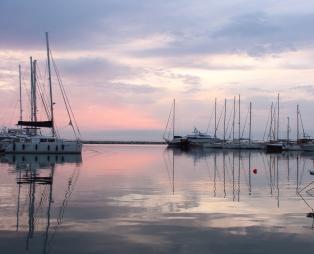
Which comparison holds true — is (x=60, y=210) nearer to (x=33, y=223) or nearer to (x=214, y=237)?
(x=33, y=223)

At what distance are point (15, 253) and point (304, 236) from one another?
6.97 meters

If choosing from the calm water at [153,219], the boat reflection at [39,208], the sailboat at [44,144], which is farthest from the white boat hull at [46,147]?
the calm water at [153,219]

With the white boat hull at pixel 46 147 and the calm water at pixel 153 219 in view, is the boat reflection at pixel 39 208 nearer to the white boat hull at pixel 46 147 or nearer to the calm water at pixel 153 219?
the calm water at pixel 153 219

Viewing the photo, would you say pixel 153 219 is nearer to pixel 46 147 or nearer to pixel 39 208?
pixel 39 208

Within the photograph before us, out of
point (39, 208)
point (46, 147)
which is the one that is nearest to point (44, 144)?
point (46, 147)

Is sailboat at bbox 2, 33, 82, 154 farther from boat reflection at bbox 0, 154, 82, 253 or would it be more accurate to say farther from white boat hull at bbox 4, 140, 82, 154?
boat reflection at bbox 0, 154, 82, 253

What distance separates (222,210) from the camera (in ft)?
58.6

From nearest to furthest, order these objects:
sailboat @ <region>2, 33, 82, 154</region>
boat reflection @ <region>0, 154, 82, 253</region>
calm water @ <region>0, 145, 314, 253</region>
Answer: calm water @ <region>0, 145, 314, 253</region>
boat reflection @ <region>0, 154, 82, 253</region>
sailboat @ <region>2, 33, 82, 154</region>

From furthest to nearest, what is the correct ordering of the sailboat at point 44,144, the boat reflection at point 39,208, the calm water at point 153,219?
the sailboat at point 44,144
the boat reflection at point 39,208
the calm water at point 153,219

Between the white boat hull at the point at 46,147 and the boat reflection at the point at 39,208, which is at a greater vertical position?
the white boat hull at the point at 46,147

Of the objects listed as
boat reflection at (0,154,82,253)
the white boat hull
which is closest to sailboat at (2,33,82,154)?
the white boat hull

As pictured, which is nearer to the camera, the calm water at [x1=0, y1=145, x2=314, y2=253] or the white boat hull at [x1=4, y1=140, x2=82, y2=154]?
the calm water at [x1=0, y1=145, x2=314, y2=253]

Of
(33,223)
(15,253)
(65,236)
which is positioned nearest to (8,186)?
(33,223)

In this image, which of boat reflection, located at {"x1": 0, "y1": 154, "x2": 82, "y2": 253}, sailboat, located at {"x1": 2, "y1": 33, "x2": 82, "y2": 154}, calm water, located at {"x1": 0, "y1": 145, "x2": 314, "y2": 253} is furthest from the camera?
sailboat, located at {"x1": 2, "y1": 33, "x2": 82, "y2": 154}
